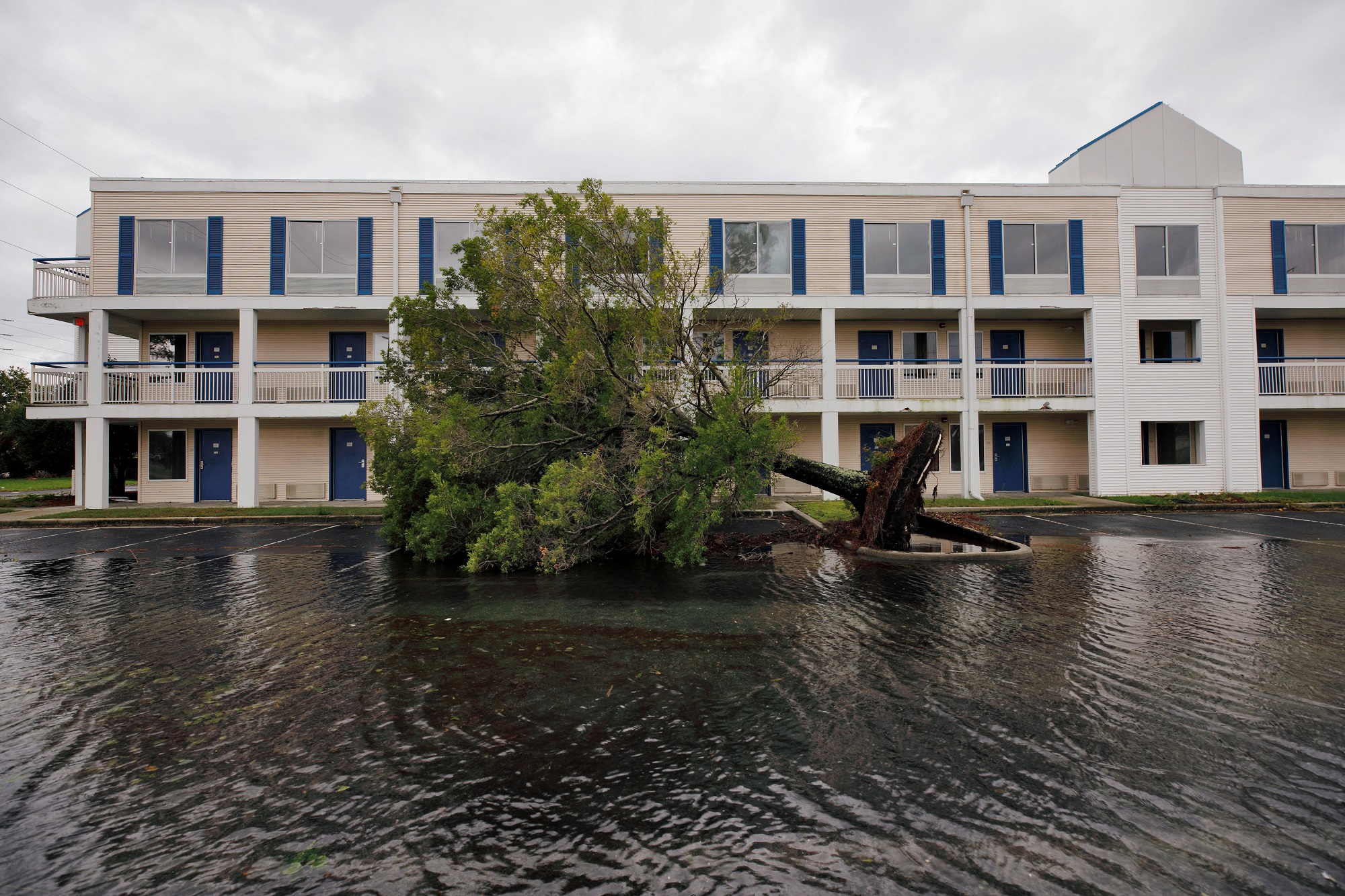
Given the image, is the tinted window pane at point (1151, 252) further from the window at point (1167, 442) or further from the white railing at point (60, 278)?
the white railing at point (60, 278)

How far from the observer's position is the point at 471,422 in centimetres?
1071

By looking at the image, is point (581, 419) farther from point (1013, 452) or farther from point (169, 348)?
point (169, 348)

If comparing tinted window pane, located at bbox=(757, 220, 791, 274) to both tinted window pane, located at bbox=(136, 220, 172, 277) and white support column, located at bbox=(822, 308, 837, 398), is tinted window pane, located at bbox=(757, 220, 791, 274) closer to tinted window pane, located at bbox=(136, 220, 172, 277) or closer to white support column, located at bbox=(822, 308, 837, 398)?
white support column, located at bbox=(822, 308, 837, 398)

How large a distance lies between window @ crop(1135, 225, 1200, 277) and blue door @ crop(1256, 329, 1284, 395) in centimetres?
359

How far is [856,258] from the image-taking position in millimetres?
21188

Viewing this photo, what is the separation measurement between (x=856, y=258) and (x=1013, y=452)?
323 inches

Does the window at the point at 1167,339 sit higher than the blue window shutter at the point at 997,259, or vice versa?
the blue window shutter at the point at 997,259

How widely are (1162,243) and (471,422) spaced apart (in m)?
21.9

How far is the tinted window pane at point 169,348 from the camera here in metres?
22.5

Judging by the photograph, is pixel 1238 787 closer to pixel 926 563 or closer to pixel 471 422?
pixel 926 563

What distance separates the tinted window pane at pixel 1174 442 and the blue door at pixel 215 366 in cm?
2857

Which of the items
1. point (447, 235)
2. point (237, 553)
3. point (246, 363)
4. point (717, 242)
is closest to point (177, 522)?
point (246, 363)

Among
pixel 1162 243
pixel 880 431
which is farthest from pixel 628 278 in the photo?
pixel 1162 243

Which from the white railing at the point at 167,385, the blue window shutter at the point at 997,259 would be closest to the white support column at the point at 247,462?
the white railing at the point at 167,385
